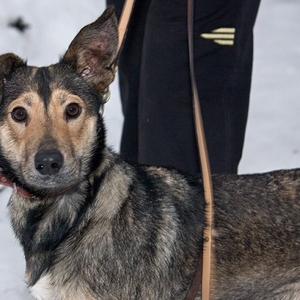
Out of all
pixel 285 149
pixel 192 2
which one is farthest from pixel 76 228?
pixel 285 149

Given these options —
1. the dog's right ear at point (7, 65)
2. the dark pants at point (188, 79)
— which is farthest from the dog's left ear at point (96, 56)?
the dark pants at point (188, 79)

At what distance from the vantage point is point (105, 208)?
3490 millimetres

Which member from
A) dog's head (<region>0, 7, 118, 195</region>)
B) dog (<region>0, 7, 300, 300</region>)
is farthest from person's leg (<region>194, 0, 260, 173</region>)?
dog's head (<region>0, 7, 118, 195</region>)

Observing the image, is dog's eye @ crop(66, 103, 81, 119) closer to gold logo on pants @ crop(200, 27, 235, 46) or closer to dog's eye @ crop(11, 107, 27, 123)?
dog's eye @ crop(11, 107, 27, 123)

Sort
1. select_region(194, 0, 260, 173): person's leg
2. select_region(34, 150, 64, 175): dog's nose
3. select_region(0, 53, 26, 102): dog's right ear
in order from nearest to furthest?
select_region(34, 150, 64, 175): dog's nose → select_region(0, 53, 26, 102): dog's right ear → select_region(194, 0, 260, 173): person's leg

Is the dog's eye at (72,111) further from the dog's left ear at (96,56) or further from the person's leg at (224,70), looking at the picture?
the person's leg at (224,70)

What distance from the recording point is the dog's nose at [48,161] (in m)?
3.24

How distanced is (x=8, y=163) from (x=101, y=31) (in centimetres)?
57

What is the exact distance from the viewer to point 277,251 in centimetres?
362

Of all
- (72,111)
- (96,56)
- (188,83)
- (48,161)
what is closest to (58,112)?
(72,111)

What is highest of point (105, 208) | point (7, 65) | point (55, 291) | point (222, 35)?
point (222, 35)

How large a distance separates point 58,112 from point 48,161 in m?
0.20

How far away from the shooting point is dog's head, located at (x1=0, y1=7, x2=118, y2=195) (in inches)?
130

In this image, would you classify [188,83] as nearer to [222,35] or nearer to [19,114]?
[222,35]
